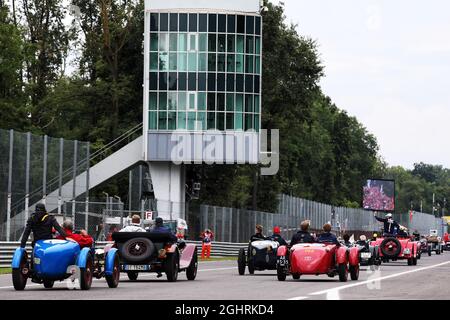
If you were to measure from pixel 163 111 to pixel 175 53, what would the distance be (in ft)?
11.5

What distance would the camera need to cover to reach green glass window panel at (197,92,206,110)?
2965 inches

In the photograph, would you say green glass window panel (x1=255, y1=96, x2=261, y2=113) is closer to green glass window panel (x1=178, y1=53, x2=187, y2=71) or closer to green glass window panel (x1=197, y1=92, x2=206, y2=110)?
green glass window panel (x1=197, y1=92, x2=206, y2=110)

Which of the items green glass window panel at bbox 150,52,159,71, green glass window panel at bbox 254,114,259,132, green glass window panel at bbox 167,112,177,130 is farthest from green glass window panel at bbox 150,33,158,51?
green glass window panel at bbox 254,114,259,132

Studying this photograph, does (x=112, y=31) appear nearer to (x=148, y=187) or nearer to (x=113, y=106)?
(x=113, y=106)

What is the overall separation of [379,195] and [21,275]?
94.3 meters

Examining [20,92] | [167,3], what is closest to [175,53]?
[167,3]

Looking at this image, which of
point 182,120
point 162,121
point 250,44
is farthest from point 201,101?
point 250,44

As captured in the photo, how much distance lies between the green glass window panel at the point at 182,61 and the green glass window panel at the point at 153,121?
3.05m

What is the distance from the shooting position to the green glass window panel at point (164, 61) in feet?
250

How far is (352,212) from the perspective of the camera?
131750 mm

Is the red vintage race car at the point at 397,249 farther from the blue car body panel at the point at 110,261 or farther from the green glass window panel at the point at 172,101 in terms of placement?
the green glass window panel at the point at 172,101

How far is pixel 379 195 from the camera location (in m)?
116

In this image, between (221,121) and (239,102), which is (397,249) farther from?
(239,102)

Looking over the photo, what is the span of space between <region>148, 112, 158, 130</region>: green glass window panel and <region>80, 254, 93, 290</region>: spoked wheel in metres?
51.8
